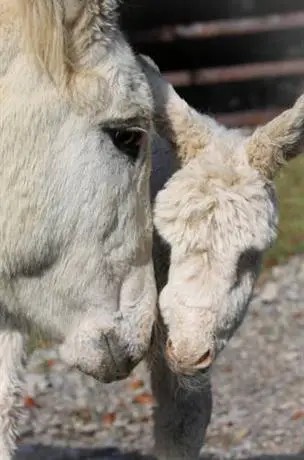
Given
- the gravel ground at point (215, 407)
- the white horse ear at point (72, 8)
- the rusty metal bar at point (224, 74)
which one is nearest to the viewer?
the white horse ear at point (72, 8)

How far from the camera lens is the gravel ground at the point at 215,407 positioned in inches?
281

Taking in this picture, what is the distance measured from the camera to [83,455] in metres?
6.98

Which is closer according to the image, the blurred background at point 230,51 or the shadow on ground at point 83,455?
the shadow on ground at point 83,455

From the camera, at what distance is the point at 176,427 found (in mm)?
5633

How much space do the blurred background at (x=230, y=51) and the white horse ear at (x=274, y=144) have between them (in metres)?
7.83

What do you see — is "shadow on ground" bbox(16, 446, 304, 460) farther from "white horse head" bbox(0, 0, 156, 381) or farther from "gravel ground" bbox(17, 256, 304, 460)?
"white horse head" bbox(0, 0, 156, 381)

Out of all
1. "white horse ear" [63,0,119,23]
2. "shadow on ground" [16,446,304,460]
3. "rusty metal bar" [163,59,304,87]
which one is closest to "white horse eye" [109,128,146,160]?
"white horse ear" [63,0,119,23]

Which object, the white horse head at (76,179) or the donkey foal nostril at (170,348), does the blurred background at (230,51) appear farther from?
the donkey foal nostril at (170,348)

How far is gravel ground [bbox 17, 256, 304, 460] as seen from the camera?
7129 mm

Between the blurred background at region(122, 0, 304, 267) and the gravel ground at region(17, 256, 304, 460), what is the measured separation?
436 cm

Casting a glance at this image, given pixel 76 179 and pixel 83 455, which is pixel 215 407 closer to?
pixel 83 455

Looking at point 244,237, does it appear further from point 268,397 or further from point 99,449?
point 268,397

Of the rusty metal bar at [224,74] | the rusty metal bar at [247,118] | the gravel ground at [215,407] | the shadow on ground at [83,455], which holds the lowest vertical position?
the rusty metal bar at [247,118]

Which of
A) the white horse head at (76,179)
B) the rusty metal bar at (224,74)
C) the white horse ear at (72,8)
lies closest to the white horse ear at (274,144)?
the white horse head at (76,179)
